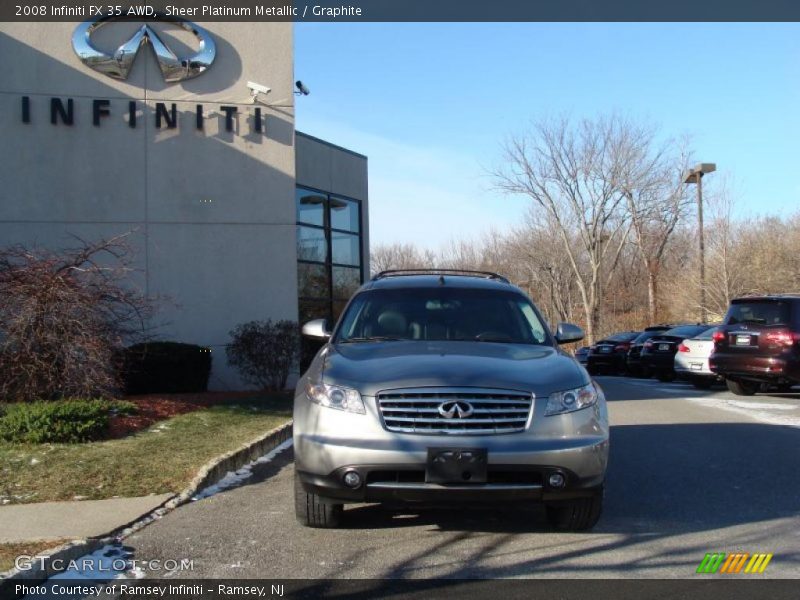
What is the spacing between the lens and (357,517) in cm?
620

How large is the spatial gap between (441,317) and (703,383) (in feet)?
45.8

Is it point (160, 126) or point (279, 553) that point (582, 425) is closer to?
point (279, 553)

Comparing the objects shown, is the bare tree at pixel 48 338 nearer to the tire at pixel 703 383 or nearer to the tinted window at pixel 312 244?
the tinted window at pixel 312 244

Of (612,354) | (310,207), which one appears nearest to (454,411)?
(310,207)

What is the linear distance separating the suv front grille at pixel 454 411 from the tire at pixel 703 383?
48.9ft

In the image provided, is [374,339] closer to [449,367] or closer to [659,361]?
[449,367]

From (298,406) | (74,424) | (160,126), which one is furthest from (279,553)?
(160,126)

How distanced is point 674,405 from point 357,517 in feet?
32.1

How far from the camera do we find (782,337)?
48.5ft

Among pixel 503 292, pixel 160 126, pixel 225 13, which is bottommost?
pixel 503 292

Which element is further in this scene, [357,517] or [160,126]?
[160,126]

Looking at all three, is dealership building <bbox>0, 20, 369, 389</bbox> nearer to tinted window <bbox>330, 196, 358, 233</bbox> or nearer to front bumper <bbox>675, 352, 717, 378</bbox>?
tinted window <bbox>330, 196, 358, 233</bbox>

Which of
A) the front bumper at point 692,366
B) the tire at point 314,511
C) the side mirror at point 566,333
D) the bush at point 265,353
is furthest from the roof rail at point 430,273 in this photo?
the front bumper at point 692,366

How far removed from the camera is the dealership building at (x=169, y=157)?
52.1 feet
